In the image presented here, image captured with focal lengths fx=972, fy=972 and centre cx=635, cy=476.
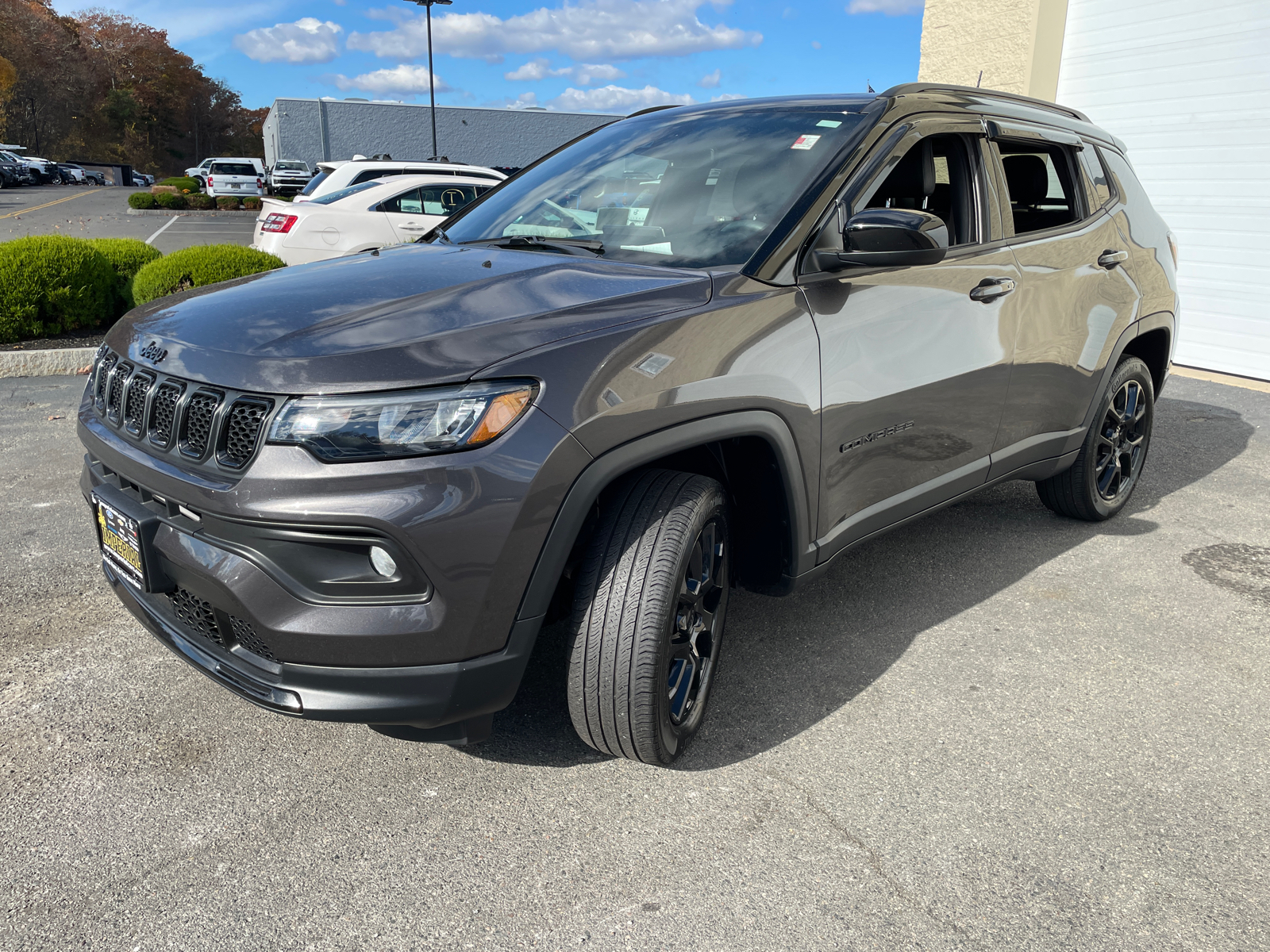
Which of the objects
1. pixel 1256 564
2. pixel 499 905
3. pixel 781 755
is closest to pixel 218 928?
pixel 499 905

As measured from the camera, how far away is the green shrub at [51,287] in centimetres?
782

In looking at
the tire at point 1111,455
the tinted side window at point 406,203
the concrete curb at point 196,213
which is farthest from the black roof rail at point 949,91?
the concrete curb at point 196,213

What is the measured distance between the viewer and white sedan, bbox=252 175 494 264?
9.53m

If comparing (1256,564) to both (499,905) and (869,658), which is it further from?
(499,905)

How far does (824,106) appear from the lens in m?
3.18

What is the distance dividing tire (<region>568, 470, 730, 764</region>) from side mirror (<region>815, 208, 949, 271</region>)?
736 millimetres

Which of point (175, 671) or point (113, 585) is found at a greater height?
point (113, 585)

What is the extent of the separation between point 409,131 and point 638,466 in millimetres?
50175

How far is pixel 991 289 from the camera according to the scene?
3.28 meters

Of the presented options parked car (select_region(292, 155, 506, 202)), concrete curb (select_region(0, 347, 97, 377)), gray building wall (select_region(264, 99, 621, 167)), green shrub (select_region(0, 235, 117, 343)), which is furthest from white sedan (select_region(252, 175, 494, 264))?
gray building wall (select_region(264, 99, 621, 167))

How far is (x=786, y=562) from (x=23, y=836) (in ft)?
6.58

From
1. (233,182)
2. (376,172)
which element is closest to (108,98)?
(233,182)

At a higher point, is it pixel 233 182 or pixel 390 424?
pixel 233 182

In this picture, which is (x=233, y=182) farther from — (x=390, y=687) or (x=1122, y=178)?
(x=390, y=687)
